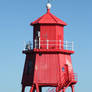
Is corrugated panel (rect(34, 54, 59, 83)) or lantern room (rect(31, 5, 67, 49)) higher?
lantern room (rect(31, 5, 67, 49))

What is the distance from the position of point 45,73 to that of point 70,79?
333 centimetres

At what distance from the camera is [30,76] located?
72.4 metres

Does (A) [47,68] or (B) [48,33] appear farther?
(B) [48,33]

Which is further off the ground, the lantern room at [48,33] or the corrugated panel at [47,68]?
the lantern room at [48,33]

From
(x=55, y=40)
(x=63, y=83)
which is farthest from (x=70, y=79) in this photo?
(x=55, y=40)

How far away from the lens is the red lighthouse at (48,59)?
71.4 metres

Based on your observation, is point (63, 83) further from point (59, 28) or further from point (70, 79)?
point (59, 28)

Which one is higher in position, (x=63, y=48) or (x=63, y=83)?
(x=63, y=48)

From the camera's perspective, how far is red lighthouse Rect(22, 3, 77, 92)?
7138 cm

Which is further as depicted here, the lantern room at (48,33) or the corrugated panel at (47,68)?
the lantern room at (48,33)

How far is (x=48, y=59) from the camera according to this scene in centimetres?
7212

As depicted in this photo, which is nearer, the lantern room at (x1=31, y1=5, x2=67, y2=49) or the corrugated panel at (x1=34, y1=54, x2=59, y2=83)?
the corrugated panel at (x1=34, y1=54, x2=59, y2=83)

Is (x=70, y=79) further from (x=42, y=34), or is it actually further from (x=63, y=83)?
(x=42, y=34)

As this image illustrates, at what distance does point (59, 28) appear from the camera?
7350 cm
